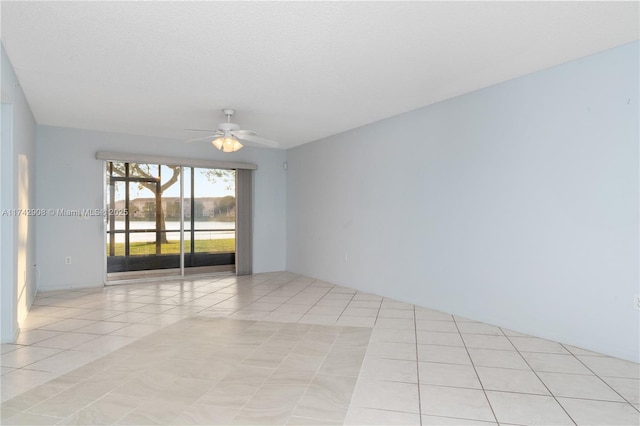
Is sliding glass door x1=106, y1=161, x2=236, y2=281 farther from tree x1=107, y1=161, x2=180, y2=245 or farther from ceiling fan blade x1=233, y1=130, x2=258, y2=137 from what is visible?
ceiling fan blade x1=233, y1=130, x2=258, y2=137

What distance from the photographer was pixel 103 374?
2.76 m

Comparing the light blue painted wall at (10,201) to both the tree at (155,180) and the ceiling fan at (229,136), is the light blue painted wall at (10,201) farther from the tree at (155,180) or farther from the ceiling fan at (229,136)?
the tree at (155,180)

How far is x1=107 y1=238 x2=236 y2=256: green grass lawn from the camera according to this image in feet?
22.1

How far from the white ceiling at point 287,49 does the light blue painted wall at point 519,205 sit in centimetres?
32

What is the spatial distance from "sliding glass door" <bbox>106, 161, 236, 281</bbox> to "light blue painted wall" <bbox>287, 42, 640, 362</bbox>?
290 cm

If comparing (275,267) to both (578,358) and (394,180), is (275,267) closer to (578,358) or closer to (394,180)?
(394,180)

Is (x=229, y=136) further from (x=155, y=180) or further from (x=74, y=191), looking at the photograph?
(x=74, y=191)

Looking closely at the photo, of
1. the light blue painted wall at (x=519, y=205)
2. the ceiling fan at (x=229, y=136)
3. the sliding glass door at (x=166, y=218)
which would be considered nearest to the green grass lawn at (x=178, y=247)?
the sliding glass door at (x=166, y=218)

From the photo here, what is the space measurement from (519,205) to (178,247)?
5.63 meters

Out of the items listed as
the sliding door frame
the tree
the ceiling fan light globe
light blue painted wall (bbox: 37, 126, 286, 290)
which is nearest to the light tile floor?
light blue painted wall (bbox: 37, 126, 286, 290)

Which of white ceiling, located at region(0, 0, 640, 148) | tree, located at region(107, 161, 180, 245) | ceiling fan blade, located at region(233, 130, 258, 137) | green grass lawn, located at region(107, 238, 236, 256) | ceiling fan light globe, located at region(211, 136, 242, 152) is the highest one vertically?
white ceiling, located at region(0, 0, 640, 148)

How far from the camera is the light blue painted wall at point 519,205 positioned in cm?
300

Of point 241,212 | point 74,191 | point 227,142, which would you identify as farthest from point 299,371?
point 74,191

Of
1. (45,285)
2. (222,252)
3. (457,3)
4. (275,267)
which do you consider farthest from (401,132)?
(45,285)
